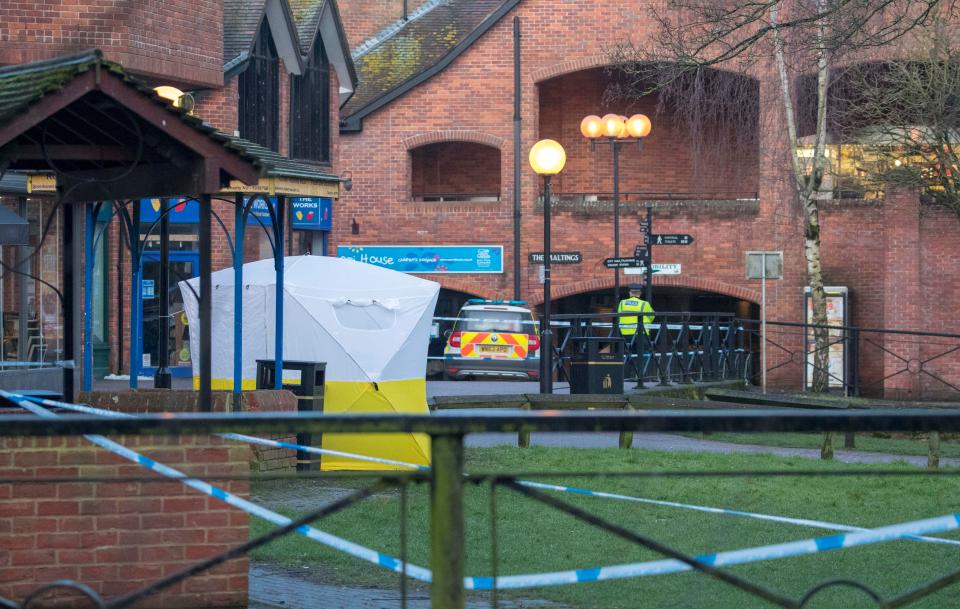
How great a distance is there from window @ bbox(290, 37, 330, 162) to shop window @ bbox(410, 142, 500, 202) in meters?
7.34

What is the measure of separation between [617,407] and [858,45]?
5939 mm

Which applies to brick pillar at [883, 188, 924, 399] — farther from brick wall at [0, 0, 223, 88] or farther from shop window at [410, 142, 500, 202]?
brick wall at [0, 0, 223, 88]

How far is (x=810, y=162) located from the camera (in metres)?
30.1

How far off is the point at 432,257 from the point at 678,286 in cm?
597

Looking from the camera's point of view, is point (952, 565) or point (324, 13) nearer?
point (952, 565)

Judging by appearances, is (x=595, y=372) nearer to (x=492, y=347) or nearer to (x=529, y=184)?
(x=492, y=347)

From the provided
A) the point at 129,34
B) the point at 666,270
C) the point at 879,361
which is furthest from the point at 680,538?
the point at 879,361

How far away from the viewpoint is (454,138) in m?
32.6

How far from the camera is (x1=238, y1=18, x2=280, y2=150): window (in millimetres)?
25344

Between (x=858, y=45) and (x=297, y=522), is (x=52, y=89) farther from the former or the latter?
(x=858, y=45)

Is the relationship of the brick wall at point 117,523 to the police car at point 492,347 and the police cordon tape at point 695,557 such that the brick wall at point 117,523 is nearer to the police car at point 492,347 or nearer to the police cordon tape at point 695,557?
the police cordon tape at point 695,557

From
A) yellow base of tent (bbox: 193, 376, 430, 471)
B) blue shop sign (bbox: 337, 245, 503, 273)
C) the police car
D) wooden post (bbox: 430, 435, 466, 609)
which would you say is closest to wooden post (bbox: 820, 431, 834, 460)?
yellow base of tent (bbox: 193, 376, 430, 471)

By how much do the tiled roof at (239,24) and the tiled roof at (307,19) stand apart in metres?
1.50

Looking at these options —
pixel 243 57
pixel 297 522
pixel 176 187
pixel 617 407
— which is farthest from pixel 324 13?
pixel 297 522
